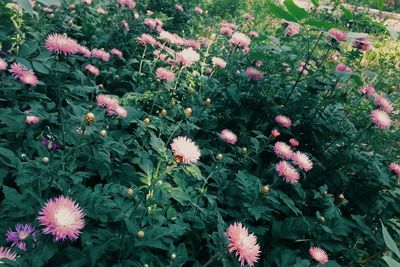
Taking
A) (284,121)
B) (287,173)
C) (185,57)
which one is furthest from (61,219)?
(284,121)

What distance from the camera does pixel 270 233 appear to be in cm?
224

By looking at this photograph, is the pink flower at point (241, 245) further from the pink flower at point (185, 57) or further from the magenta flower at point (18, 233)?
the pink flower at point (185, 57)

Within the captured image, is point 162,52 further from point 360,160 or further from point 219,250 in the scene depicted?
point 219,250

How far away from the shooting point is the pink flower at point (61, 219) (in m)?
1.10

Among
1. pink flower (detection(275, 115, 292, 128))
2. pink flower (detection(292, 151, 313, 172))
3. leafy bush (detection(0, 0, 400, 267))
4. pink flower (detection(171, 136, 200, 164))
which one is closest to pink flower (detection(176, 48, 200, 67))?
leafy bush (detection(0, 0, 400, 267))

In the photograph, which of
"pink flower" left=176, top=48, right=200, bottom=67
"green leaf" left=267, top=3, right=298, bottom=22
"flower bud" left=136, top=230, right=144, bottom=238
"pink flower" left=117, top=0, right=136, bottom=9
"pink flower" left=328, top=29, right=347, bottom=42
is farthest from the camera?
"pink flower" left=117, top=0, right=136, bottom=9

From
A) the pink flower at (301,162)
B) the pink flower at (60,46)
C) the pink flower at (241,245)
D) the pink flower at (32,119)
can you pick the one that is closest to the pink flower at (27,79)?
the pink flower at (32,119)

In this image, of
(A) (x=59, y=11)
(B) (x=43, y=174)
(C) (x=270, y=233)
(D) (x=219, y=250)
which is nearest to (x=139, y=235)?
(D) (x=219, y=250)

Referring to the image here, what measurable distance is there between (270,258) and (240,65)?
186 centimetres

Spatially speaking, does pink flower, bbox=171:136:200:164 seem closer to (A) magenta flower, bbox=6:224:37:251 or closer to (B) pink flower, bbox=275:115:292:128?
(A) magenta flower, bbox=6:224:37:251

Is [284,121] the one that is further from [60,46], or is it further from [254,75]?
[60,46]

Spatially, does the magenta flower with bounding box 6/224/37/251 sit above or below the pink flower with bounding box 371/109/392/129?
below

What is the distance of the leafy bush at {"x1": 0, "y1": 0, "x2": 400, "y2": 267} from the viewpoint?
1.49 meters

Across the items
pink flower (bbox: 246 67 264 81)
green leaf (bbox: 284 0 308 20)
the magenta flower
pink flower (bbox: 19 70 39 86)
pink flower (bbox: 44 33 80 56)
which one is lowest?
the magenta flower
